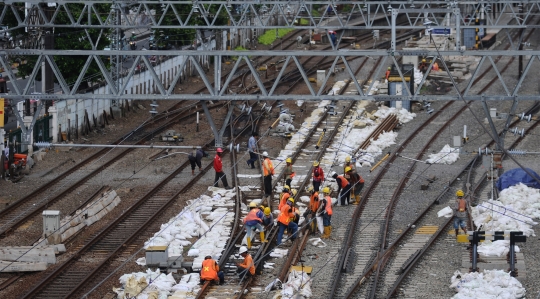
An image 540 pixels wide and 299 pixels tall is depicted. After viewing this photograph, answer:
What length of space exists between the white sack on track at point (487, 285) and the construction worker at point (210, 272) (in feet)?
13.7

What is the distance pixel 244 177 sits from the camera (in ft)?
98.6

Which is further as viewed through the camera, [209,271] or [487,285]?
[209,271]

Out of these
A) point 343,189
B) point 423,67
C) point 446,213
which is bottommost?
point 423,67

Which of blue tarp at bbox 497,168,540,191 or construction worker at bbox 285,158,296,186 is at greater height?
construction worker at bbox 285,158,296,186

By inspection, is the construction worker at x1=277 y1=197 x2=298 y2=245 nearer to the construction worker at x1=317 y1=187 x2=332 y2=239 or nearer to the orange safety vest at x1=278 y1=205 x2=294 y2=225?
the orange safety vest at x1=278 y1=205 x2=294 y2=225

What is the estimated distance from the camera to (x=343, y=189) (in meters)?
26.8

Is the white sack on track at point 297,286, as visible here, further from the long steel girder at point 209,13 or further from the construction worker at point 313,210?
the long steel girder at point 209,13

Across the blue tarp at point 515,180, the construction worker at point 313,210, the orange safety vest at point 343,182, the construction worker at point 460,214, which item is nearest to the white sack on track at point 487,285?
the construction worker at point 460,214

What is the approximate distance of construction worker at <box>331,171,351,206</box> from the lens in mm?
26672

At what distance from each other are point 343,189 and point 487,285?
704 cm

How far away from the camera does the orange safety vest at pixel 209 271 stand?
2109 cm

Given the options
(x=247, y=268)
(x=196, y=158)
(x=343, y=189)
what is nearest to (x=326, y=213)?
(x=343, y=189)

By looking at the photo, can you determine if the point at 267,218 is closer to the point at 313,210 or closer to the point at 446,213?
the point at 313,210

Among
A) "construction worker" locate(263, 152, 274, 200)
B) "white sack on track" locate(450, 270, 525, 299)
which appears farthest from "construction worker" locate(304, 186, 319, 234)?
"white sack on track" locate(450, 270, 525, 299)
